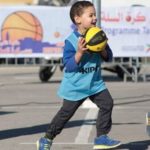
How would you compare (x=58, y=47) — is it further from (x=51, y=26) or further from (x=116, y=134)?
(x=116, y=134)

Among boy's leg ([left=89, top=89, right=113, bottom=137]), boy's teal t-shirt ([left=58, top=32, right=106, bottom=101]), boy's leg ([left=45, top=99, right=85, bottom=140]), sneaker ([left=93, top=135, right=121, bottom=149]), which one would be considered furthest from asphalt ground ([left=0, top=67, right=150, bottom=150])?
boy's teal t-shirt ([left=58, top=32, right=106, bottom=101])

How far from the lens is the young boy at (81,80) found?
298 inches

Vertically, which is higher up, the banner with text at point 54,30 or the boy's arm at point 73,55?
the boy's arm at point 73,55

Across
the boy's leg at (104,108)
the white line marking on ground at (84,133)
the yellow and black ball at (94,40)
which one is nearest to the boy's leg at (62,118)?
the boy's leg at (104,108)

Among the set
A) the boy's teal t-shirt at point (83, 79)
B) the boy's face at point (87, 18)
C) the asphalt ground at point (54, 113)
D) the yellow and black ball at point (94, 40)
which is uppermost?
the boy's face at point (87, 18)

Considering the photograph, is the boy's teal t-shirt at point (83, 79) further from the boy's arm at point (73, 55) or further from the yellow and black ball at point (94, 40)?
the yellow and black ball at point (94, 40)

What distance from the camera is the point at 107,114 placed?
7.75m

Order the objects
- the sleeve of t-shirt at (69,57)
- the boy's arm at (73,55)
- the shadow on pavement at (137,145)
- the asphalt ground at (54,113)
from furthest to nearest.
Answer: the asphalt ground at (54,113), the shadow on pavement at (137,145), the sleeve of t-shirt at (69,57), the boy's arm at (73,55)

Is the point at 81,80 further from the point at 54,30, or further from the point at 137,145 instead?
the point at 54,30

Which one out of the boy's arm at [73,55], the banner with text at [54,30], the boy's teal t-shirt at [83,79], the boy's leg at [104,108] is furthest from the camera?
the banner with text at [54,30]

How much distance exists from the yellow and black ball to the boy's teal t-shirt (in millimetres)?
200

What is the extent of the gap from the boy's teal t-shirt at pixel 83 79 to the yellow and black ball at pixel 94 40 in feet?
0.65

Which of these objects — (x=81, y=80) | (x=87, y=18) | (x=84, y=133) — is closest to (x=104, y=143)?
(x=81, y=80)

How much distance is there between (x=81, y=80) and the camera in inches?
301
